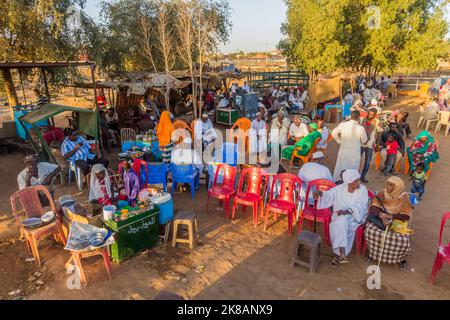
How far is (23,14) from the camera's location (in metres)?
9.99

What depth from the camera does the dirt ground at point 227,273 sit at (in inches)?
165

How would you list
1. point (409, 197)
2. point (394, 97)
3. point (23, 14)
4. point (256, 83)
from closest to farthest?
point (409, 197) < point (23, 14) < point (256, 83) < point (394, 97)

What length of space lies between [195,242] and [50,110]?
209 inches

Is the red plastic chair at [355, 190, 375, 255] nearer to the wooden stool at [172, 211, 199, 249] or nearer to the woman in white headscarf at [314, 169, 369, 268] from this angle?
the woman in white headscarf at [314, 169, 369, 268]

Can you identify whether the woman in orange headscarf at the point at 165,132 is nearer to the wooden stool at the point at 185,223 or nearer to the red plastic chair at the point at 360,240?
the wooden stool at the point at 185,223

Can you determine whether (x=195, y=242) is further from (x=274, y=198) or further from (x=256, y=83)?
(x=256, y=83)

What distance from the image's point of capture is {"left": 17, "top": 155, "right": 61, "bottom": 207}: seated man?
Result: 5641mm

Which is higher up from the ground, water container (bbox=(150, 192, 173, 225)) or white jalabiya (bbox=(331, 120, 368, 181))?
white jalabiya (bbox=(331, 120, 368, 181))

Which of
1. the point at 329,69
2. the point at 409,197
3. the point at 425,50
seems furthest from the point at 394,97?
the point at 409,197

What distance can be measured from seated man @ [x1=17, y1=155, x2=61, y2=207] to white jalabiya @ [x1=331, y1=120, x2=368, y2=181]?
6066 mm

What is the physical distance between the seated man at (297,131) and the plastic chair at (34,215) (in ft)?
20.1

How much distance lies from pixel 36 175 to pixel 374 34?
714 inches

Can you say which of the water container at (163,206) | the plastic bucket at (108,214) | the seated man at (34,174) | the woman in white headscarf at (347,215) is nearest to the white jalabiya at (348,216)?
the woman in white headscarf at (347,215)

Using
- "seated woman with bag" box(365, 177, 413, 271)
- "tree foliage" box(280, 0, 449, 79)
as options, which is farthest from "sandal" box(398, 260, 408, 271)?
"tree foliage" box(280, 0, 449, 79)
